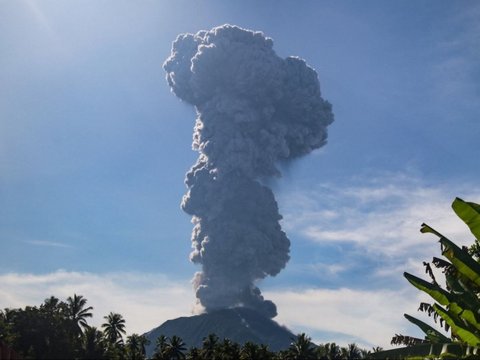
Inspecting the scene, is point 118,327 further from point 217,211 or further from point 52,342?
point 217,211

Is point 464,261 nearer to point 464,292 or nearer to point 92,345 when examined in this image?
point 464,292

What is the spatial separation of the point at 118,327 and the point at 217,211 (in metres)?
98.0

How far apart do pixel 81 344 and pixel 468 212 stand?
245ft

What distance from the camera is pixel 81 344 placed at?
76625mm

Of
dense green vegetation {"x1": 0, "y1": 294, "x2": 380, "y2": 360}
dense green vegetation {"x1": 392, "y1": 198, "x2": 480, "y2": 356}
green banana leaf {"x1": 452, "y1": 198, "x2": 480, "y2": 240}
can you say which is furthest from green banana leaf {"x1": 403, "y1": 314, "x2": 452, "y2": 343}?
dense green vegetation {"x1": 0, "y1": 294, "x2": 380, "y2": 360}

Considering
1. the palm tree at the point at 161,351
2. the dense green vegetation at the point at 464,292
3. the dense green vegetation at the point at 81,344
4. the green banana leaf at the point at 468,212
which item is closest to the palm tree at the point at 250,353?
the dense green vegetation at the point at 81,344

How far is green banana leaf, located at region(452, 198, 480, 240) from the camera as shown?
10.4 metres

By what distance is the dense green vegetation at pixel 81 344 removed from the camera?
68.4 meters

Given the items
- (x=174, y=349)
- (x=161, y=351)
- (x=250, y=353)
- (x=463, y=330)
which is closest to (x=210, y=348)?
(x=174, y=349)

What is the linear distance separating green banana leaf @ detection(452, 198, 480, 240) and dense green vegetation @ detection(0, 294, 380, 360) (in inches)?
2389

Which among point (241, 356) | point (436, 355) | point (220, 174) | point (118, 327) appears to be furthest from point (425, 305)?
point (220, 174)

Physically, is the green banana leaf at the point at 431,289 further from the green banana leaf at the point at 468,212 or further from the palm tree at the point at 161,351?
the palm tree at the point at 161,351

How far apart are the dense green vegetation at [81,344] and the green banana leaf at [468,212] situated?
6069cm

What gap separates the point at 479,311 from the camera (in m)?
11.5
